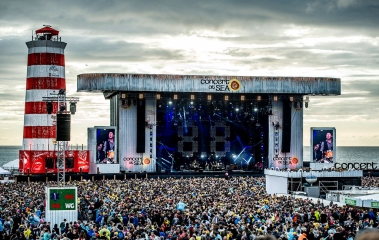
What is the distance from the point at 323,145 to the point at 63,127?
36.1 metres

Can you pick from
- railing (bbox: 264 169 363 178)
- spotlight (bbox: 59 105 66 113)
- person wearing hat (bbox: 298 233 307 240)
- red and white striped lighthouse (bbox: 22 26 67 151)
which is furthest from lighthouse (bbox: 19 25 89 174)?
person wearing hat (bbox: 298 233 307 240)

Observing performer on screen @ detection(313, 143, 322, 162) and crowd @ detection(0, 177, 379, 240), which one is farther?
performer on screen @ detection(313, 143, 322, 162)

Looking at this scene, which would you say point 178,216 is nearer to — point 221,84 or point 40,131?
point 40,131

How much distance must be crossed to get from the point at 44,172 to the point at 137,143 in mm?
8009

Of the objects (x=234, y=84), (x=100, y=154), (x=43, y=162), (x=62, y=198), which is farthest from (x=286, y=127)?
(x=62, y=198)

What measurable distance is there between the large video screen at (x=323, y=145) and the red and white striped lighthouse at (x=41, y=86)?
2210 cm

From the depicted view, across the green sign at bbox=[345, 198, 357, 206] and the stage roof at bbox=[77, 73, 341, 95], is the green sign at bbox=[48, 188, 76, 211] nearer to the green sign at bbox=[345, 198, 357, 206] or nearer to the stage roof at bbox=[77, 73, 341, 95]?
the green sign at bbox=[345, 198, 357, 206]

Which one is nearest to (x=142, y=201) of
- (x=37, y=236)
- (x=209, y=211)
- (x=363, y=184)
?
(x=209, y=211)

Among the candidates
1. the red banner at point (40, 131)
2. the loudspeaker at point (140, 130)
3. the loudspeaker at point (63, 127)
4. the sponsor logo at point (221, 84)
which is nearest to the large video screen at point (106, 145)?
the loudspeaker at point (140, 130)

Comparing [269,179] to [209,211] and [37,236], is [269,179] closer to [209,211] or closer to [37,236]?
[209,211]

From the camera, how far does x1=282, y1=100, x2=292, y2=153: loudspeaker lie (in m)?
57.4

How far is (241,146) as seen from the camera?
2336 inches

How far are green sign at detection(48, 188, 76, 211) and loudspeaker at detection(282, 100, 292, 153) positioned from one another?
3587 centimetres

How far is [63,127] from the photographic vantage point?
83.2 feet
